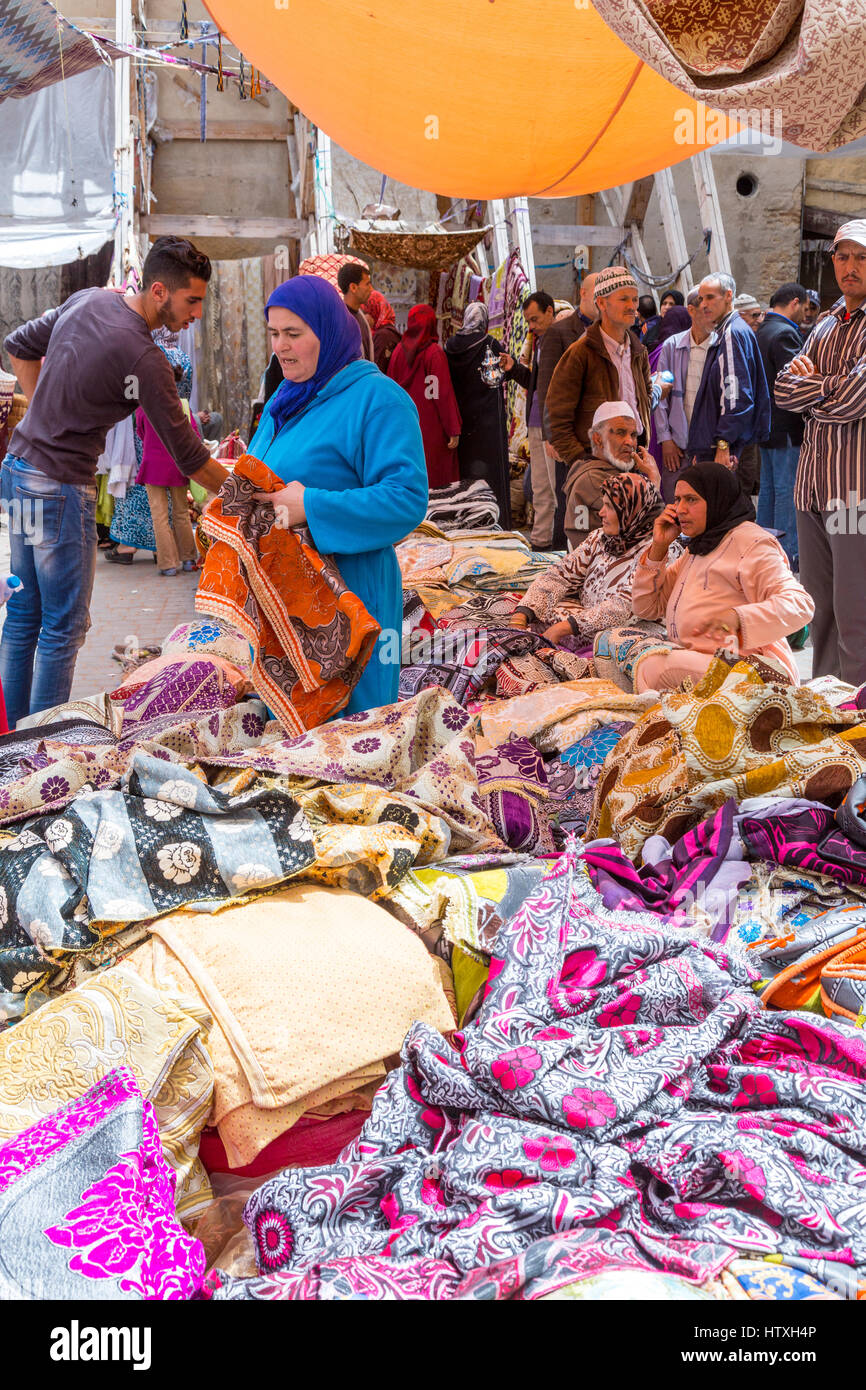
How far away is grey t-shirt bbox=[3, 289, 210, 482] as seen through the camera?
3.40 m

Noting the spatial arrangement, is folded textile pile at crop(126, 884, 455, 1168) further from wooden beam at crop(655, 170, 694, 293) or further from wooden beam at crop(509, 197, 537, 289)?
wooden beam at crop(655, 170, 694, 293)

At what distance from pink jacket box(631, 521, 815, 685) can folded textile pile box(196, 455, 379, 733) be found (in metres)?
1.37

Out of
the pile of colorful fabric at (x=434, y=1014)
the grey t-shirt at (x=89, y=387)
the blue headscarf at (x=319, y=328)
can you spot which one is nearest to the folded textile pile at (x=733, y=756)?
the pile of colorful fabric at (x=434, y=1014)

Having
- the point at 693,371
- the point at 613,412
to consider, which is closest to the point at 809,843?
the point at 613,412

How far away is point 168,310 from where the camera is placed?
347cm

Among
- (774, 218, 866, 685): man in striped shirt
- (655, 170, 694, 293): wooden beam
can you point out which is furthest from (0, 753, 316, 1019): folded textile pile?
(655, 170, 694, 293): wooden beam

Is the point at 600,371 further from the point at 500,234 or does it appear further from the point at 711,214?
the point at 711,214

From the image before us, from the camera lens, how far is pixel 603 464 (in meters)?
5.13

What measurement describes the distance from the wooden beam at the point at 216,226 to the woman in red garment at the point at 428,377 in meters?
2.73

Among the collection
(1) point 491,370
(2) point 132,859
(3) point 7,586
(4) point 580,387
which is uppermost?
(1) point 491,370

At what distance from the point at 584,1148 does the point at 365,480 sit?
177 cm

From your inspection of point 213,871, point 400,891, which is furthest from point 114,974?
point 400,891

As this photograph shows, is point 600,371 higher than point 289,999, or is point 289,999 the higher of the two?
point 600,371
